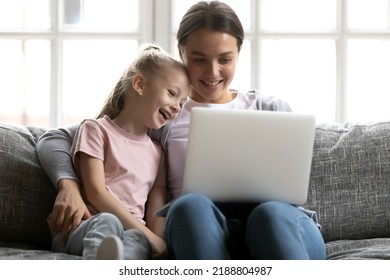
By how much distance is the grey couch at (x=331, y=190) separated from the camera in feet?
6.59

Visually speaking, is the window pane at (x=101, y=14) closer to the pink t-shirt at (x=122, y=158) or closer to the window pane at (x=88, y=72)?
the window pane at (x=88, y=72)

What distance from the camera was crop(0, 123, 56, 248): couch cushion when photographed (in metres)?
2.00

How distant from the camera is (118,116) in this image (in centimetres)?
203

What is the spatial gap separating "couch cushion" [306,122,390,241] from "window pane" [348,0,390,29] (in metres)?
0.68

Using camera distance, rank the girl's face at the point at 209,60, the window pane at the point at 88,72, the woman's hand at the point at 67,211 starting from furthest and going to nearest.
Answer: the window pane at the point at 88,72, the girl's face at the point at 209,60, the woman's hand at the point at 67,211

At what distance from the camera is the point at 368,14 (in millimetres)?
2814

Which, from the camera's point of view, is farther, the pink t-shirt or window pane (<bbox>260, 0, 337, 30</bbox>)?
window pane (<bbox>260, 0, 337, 30</bbox>)

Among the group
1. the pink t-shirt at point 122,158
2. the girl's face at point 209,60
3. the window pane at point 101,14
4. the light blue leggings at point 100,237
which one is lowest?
the light blue leggings at point 100,237

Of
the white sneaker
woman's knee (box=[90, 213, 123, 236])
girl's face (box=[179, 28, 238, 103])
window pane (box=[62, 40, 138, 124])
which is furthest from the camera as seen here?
window pane (box=[62, 40, 138, 124])

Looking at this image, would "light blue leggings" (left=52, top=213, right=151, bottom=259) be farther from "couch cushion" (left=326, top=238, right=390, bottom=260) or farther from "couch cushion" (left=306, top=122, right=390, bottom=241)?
"couch cushion" (left=306, top=122, right=390, bottom=241)

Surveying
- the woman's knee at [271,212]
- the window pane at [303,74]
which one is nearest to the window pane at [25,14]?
the window pane at [303,74]

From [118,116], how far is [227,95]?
0.32 meters

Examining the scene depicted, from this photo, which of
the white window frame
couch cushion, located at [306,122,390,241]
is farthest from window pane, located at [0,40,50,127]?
couch cushion, located at [306,122,390,241]
